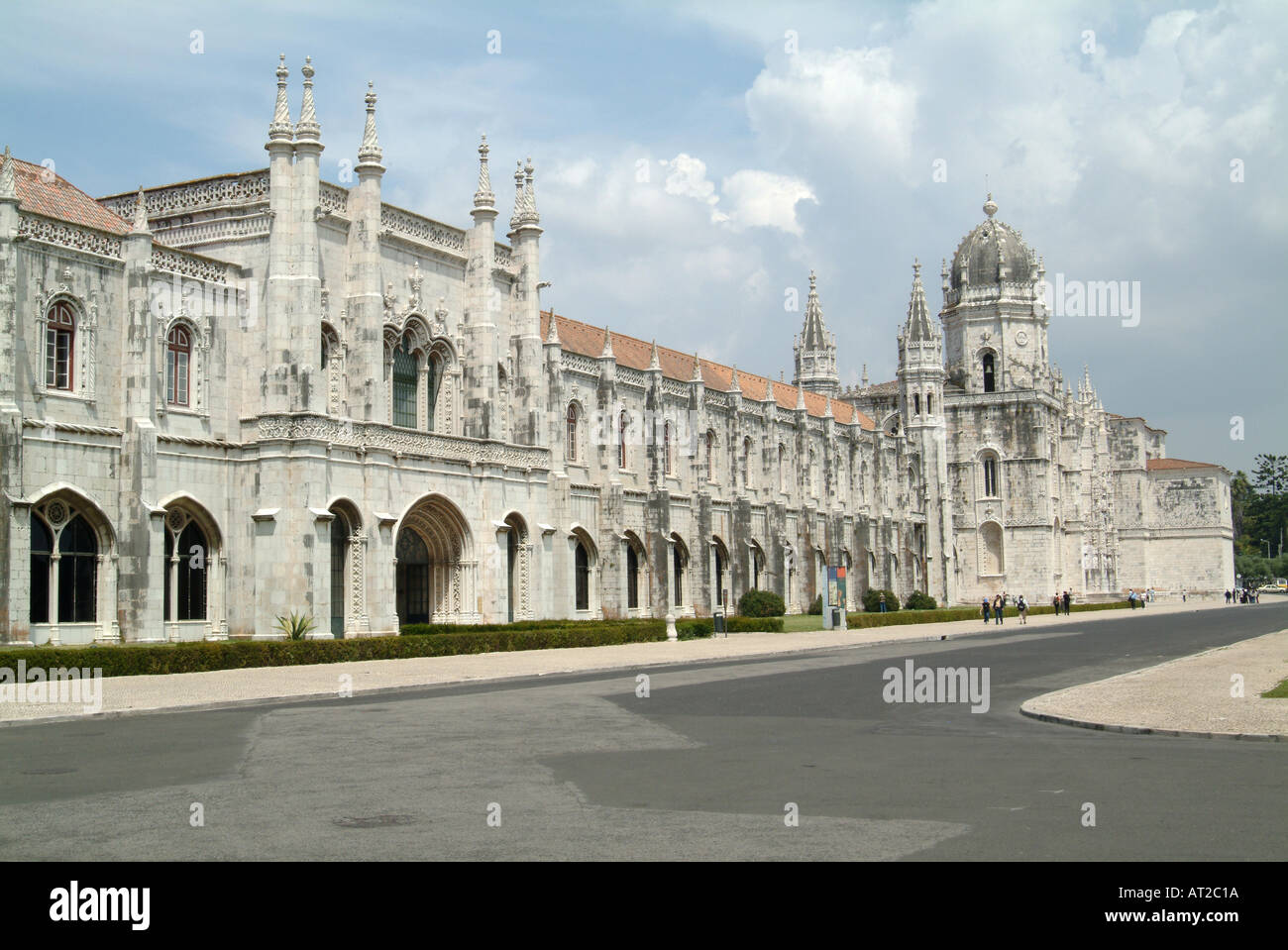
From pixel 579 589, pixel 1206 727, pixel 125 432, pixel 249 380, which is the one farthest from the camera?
pixel 579 589

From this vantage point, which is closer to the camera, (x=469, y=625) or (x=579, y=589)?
(x=469, y=625)

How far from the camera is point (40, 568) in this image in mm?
29594

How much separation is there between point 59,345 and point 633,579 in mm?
28864

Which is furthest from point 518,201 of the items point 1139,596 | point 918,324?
point 1139,596

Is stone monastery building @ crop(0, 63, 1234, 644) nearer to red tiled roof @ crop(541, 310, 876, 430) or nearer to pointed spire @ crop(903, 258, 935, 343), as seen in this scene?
red tiled roof @ crop(541, 310, 876, 430)

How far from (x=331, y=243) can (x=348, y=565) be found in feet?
31.4

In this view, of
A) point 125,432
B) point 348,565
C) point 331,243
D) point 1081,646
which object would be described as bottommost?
point 1081,646

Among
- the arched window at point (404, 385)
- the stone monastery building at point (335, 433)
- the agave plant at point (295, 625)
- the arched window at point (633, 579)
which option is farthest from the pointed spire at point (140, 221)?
the arched window at point (633, 579)

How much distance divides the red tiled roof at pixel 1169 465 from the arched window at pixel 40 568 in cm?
11125

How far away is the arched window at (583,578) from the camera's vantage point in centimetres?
5097
